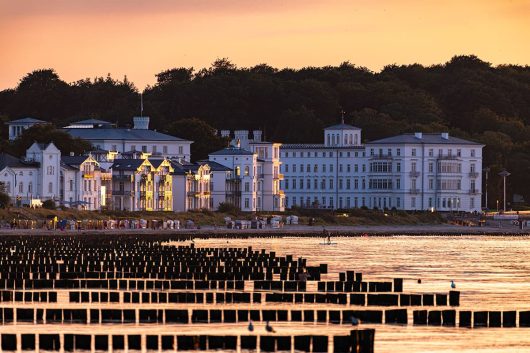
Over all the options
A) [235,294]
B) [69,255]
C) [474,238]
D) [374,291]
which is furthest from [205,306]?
[474,238]

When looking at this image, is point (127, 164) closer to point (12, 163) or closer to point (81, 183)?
point (81, 183)

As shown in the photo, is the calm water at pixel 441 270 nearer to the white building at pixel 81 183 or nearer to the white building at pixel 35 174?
the white building at pixel 81 183

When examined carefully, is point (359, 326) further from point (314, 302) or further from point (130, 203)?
point (130, 203)

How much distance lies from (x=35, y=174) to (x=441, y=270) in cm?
7912

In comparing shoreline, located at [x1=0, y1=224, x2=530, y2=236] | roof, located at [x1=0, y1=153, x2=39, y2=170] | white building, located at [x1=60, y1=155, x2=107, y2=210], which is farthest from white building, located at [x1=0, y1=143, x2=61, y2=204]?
Result: shoreline, located at [x1=0, y1=224, x2=530, y2=236]

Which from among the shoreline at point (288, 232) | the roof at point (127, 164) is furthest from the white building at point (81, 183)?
the shoreline at point (288, 232)

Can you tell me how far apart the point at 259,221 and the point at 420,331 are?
128 m

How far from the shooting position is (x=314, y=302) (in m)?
69.6

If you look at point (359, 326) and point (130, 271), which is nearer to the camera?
point (359, 326)

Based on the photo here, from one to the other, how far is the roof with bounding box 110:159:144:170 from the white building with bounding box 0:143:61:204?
13.7 m

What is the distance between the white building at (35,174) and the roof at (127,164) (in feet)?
45.0

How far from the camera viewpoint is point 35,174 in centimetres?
16938

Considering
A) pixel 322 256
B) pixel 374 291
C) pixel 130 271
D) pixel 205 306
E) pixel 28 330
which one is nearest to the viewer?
pixel 28 330

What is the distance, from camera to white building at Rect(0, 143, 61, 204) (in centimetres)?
16712
